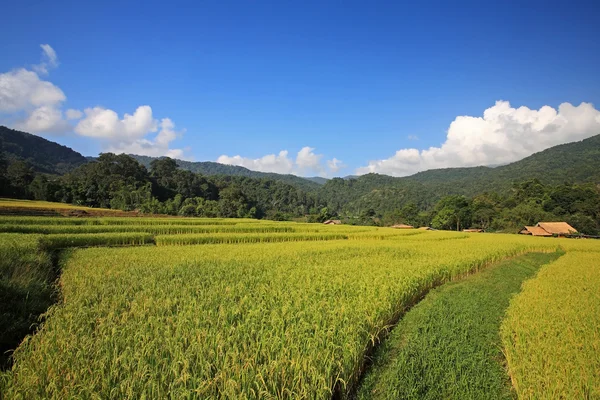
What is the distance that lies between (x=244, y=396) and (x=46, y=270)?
38.0 ft

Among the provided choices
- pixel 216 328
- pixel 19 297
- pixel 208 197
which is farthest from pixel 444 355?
pixel 208 197

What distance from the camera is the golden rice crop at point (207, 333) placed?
3643 millimetres

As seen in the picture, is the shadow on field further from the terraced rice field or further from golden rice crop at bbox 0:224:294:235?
golden rice crop at bbox 0:224:294:235

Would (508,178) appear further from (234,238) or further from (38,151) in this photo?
(38,151)

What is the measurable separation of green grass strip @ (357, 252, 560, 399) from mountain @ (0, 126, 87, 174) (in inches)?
6471

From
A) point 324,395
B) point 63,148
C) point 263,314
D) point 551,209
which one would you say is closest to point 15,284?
point 263,314

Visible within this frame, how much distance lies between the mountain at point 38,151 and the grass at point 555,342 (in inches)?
6547

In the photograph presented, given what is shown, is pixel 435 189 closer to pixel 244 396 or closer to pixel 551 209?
pixel 551 209

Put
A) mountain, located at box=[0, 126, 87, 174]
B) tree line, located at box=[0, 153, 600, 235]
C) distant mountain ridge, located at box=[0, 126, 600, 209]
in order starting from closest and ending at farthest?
tree line, located at box=[0, 153, 600, 235], distant mountain ridge, located at box=[0, 126, 600, 209], mountain, located at box=[0, 126, 87, 174]

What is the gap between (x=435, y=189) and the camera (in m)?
168

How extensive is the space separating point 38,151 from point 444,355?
210 m

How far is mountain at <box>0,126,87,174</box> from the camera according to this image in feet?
461

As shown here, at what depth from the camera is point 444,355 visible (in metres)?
6.38

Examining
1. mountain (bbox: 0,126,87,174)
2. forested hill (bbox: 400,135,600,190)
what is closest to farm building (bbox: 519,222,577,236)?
forested hill (bbox: 400,135,600,190)
